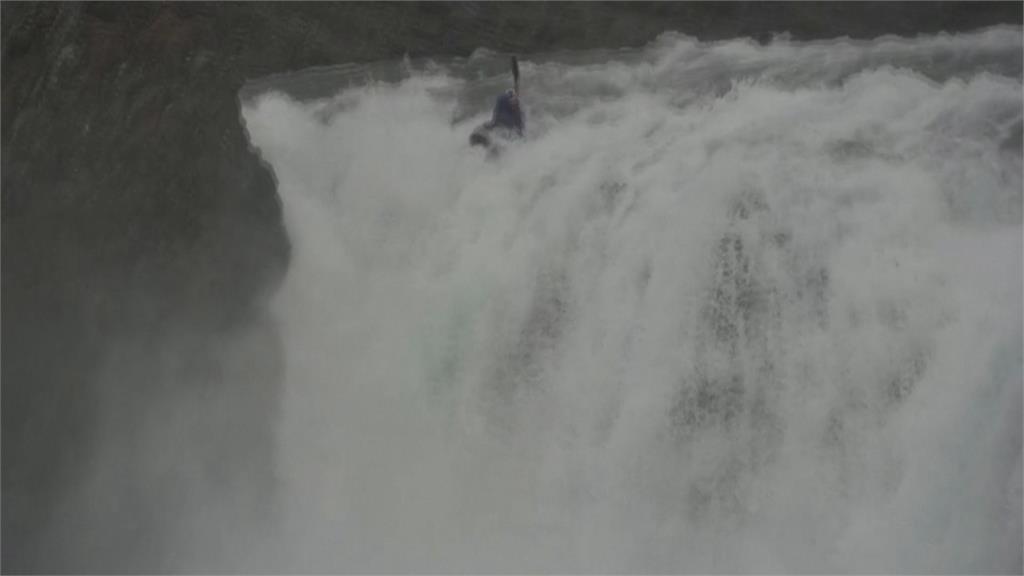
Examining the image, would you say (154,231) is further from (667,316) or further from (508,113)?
(667,316)

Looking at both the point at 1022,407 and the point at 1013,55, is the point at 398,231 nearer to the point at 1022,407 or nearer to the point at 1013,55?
the point at 1022,407

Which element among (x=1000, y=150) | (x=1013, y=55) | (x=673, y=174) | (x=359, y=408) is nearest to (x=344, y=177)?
(x=359, y=408)

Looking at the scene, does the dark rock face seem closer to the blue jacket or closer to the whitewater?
the whitewater

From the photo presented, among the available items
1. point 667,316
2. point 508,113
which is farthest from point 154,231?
point 667,316

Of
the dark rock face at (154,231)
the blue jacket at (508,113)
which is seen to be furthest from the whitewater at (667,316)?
the dark rock face at (154,231)

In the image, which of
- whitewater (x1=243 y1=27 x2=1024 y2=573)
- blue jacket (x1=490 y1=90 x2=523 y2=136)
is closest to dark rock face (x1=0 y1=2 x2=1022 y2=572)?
whitewater (x1=243 y1=27 x2=1024 y2=573)

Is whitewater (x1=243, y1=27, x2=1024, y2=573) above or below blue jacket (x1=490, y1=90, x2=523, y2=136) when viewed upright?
below

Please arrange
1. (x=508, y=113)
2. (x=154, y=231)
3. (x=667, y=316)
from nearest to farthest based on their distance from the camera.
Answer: (x=667, y=316) → (x=508, y=113) → (x=154, y=231)
